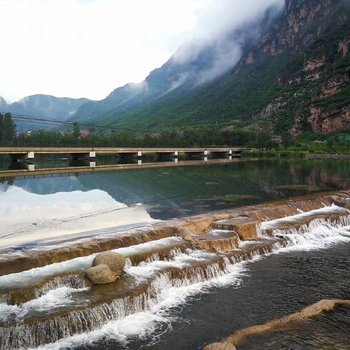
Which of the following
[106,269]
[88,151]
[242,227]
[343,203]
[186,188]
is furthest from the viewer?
[88,151]

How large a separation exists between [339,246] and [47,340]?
16778mm

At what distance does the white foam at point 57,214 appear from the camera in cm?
2425

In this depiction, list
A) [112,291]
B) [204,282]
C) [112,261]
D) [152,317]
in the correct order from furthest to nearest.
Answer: [204,282] → [112,261] → [112,291] → [152,317]

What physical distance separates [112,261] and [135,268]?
1679 mm

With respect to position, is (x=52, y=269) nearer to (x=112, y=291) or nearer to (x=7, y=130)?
(x=112, y=291)

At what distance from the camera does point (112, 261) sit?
1645 centimetres

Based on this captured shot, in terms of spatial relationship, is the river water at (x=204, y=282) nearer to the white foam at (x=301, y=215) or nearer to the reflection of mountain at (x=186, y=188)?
the reflection of mountain at (x=186, y=188)

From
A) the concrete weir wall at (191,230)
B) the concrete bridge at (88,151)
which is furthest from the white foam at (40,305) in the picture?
the concrete bridge at (88,151)

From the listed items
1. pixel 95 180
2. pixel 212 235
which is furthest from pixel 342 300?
pixel 95 180

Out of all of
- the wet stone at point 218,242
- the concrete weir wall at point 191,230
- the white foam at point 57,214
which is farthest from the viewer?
the white foam at point 57,214

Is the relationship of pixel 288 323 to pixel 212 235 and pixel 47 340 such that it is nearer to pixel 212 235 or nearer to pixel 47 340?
pixel 47 340

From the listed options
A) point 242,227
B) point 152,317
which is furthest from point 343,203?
point 152,317

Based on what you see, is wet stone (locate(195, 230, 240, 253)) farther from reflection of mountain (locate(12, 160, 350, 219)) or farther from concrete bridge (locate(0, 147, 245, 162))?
concrete bridge (locate(0, 147, 245, 162))

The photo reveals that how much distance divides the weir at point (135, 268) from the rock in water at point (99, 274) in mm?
235
